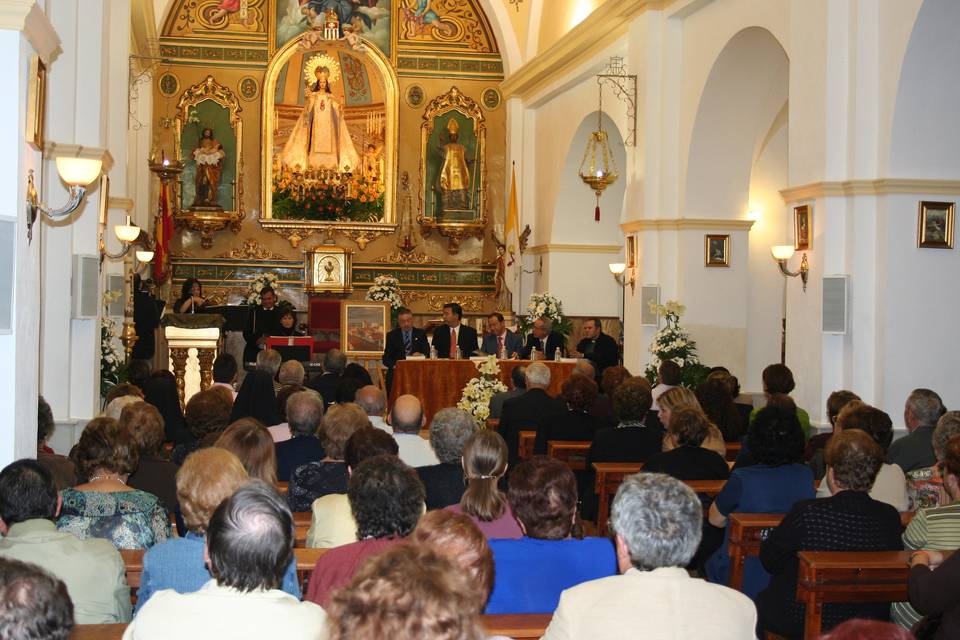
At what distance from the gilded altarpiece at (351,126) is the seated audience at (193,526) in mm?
16972

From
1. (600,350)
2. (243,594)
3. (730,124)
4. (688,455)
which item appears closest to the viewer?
(243,594)

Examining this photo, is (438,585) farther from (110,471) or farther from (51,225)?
(51,225)

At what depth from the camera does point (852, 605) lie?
4.99 metres

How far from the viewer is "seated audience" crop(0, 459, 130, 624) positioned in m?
4.09

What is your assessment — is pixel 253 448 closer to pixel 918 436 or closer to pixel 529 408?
pixel 918 436

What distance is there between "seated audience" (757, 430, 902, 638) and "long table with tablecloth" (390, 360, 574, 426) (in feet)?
30.7

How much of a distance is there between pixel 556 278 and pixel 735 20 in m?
7.19

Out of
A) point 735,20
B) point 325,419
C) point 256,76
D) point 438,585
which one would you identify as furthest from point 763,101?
point 438,585

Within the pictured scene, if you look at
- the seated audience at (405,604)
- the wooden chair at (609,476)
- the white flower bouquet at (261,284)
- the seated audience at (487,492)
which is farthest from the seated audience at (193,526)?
the white flower bouquet at (261,284)

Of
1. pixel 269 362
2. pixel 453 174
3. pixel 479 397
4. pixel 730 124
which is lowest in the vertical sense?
pixel 479 397

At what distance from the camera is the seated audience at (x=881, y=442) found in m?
6.29

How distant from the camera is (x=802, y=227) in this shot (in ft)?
35.8

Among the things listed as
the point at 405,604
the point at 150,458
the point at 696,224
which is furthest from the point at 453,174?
the point at 405,604

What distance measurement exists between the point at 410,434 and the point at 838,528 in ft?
10.1
